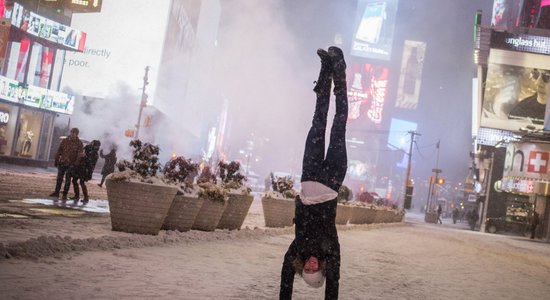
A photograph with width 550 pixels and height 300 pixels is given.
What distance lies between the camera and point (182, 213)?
8.55m

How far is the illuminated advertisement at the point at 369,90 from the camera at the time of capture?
132 m

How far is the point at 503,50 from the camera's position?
135 feet

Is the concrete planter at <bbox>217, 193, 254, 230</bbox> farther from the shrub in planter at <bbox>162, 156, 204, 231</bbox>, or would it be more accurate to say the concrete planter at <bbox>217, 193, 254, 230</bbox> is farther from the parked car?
the parked car

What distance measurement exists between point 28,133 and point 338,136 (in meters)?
31.1

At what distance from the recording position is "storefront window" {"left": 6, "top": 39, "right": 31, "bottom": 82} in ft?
103

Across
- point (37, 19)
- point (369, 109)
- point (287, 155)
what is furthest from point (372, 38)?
point (37, 19)

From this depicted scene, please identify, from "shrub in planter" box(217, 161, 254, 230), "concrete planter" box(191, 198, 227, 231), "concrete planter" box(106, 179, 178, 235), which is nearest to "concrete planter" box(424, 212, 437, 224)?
"shrub in planter" box(217, 161, 254, 230)

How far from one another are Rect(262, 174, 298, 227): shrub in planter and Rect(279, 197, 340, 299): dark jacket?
8976 millimetres

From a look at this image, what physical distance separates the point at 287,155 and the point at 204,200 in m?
154

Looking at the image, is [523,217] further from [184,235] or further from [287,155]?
[287,155]

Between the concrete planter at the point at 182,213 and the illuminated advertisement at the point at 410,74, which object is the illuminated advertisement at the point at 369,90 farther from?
the concrete planter at the point at 182,213

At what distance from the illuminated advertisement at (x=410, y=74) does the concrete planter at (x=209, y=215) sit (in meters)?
145

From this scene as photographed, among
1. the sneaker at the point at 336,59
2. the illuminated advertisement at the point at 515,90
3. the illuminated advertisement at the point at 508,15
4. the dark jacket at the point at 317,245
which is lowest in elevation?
the dark jacket at the point at 317,245

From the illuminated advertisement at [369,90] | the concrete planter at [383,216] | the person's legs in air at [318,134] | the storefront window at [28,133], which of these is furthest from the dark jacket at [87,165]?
the illuminated advertisement at [369,90]
